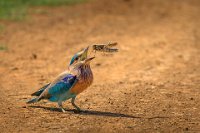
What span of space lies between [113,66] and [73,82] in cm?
383

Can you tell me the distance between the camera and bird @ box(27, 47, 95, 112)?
23.7 feet

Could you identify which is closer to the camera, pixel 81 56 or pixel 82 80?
pixel 82 80

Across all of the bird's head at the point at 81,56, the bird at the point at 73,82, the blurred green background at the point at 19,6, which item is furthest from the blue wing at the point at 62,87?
the blurred green background at the point at 19,6

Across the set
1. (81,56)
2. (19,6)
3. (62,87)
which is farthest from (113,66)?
(19,6)

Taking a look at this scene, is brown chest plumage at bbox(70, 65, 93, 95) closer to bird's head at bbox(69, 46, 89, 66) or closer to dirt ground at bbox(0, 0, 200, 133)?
bird's head at bbox(69, 46, 89, 66)

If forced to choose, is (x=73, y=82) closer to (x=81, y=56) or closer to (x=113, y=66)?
(x=81, y=56)

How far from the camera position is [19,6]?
57.5 ft

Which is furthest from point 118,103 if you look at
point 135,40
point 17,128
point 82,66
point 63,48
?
point 135,40

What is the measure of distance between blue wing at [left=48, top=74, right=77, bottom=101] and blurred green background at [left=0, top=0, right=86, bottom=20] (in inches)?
337

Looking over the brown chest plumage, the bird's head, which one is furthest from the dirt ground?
the bird's head

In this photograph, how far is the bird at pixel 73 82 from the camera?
7218 millimetres

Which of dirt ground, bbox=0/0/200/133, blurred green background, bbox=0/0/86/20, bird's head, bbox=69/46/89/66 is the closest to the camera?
dirt ground, bbox=0/0/200/133

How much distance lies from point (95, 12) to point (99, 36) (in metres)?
3.70

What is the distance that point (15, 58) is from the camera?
1155cm
